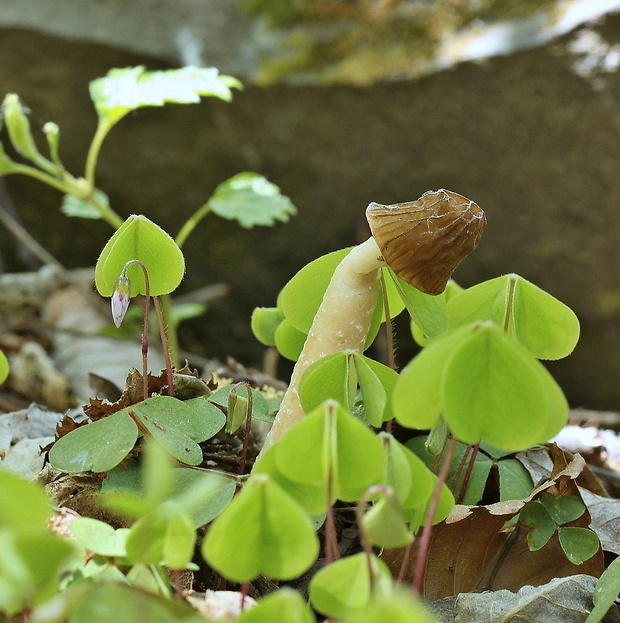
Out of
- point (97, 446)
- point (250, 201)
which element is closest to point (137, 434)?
point (97, 446)

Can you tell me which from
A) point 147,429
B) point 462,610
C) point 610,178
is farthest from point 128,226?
point 610,178

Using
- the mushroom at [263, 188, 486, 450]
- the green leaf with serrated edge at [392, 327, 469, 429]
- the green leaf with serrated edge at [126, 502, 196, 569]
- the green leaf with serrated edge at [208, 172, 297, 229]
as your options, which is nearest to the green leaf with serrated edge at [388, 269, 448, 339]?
the mushroom at [263, 188, 486, 450]

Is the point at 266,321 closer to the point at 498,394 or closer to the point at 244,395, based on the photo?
the point at 244,395

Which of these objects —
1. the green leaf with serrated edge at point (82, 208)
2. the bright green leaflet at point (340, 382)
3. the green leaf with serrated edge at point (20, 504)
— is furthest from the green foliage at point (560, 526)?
the green leaf with serrated edge at point (82, 208)

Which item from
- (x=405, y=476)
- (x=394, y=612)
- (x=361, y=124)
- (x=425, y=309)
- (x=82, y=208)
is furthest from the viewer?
(x=361, y=124)

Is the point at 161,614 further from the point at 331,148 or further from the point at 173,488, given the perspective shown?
the point at 331,148

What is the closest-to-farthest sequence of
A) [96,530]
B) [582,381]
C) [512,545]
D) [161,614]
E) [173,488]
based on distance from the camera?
[161,614]
[96,530]
[173,488]
[512,545]
[582,381]

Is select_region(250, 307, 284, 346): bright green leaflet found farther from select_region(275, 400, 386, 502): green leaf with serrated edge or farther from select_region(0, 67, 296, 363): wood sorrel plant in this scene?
select_region(275, 400, 386, 502): green leaf with serrated edge
